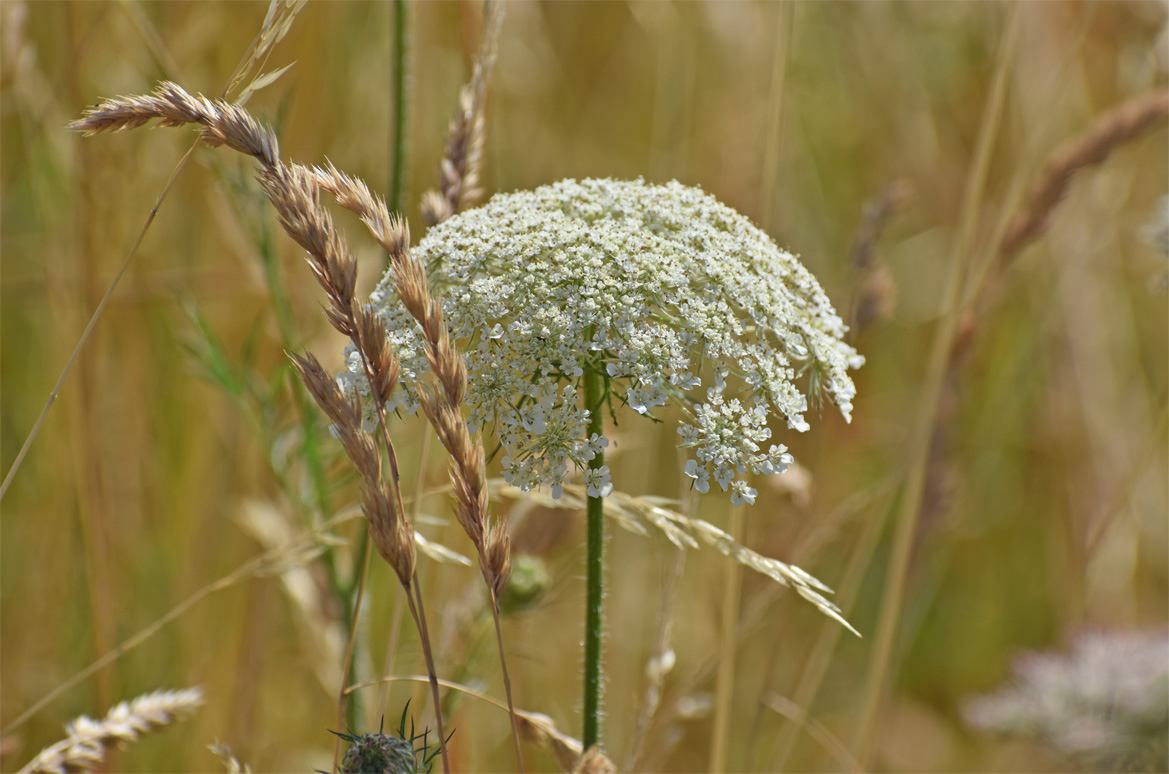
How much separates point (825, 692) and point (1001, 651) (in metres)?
0.86

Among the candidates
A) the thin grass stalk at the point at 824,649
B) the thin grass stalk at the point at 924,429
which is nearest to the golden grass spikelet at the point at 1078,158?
the thin grass stalk at the point at 924,429

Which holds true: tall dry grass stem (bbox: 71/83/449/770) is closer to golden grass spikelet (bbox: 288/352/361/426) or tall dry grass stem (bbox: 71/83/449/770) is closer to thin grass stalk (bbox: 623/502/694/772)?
golden grass spikelet (bbox: 288/352/361/426)

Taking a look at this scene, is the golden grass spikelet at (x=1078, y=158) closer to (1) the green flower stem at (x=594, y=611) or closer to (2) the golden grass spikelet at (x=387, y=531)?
(1) the green flower stem at (x=594, y=611)

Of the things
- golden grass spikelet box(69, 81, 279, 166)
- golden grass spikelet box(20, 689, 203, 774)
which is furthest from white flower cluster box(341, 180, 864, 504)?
golden grass spikelet box(20, 689, 203, 774)

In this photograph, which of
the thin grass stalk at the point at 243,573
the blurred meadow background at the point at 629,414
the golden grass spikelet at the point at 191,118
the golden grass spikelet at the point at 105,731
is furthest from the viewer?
the blurred meadow background at the point at 629,414

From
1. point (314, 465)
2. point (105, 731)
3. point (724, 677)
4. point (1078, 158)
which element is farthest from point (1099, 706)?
point (105, 731)

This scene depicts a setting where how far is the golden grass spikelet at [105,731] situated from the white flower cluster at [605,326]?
775 mm

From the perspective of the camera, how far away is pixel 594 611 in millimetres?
1552

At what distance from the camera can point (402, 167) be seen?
237 cm

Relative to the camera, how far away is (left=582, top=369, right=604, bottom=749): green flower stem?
153 cm

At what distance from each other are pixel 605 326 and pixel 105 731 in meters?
1.21

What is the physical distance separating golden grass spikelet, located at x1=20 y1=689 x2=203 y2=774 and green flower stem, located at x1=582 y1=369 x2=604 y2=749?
0.84 meters

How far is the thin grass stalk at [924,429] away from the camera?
2449 mm

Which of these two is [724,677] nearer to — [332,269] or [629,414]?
[332,269]
